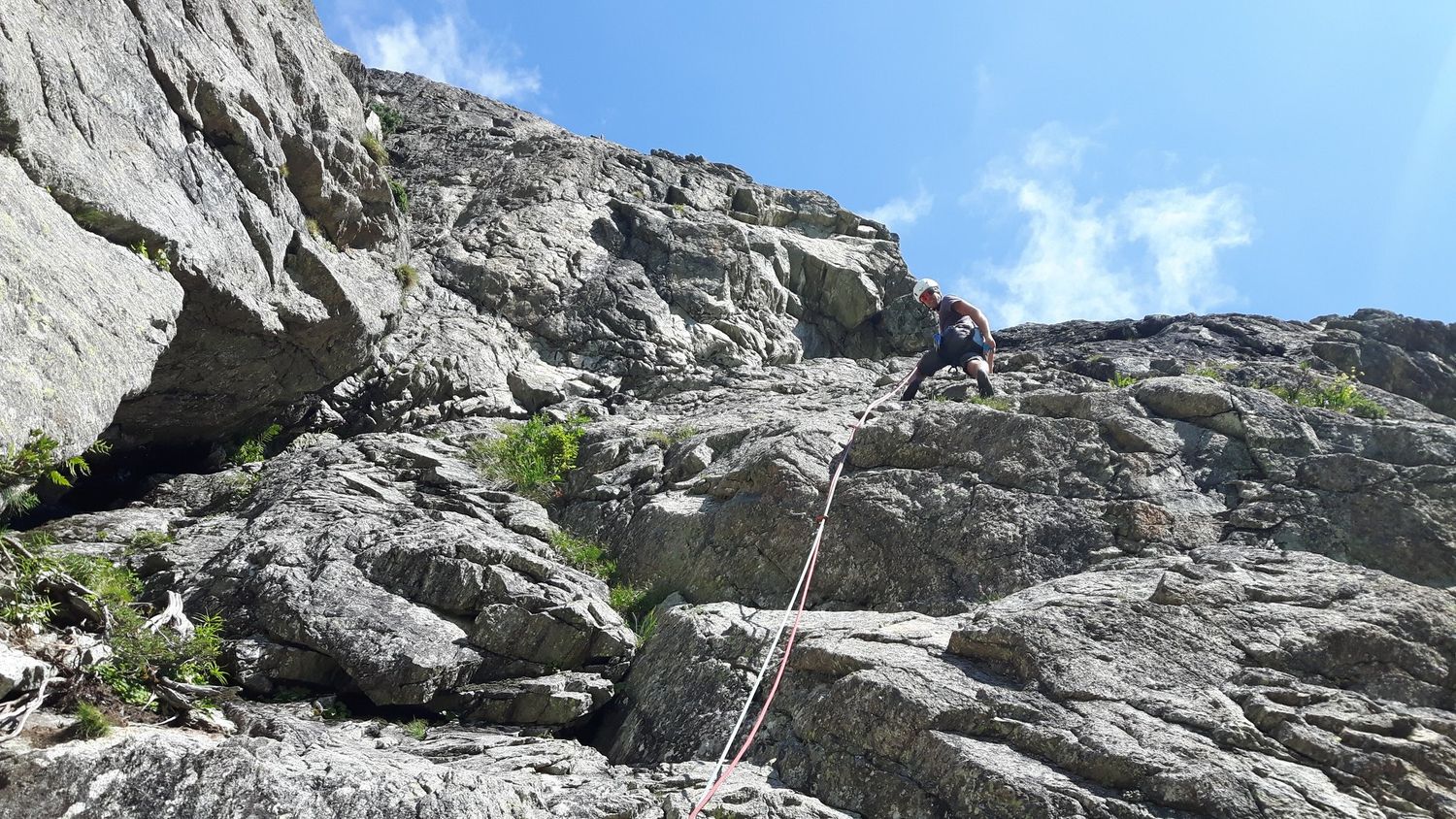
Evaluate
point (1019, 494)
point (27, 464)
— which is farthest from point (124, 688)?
point (1019, 494)

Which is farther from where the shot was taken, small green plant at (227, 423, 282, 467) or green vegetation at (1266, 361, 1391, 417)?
small green plant at (227, 423, 282, 467)

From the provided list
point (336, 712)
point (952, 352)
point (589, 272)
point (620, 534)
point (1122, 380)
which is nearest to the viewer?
point (336, 712)

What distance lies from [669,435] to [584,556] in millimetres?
3517

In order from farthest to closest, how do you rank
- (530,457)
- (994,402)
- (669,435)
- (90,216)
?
(669,435) < (530,457) < (994,402) < (90,216)

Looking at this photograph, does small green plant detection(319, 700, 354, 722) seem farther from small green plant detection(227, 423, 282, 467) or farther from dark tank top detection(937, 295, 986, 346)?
dark tank top detection(937, 295, 986, 346)

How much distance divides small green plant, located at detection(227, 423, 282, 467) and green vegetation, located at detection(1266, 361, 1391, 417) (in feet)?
47.2

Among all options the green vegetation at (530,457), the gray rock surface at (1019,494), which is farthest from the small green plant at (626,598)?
the green vegetation at (530,457)

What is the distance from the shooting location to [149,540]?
9.32 meters

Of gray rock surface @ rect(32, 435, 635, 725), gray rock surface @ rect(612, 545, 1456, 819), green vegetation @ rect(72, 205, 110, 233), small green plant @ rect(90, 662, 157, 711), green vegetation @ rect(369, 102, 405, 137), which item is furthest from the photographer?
green vegetation @ rect(369, 102, 405, 137)

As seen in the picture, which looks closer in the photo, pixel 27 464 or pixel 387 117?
pixel 27 464

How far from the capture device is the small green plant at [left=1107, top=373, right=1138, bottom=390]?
13305 millimetres

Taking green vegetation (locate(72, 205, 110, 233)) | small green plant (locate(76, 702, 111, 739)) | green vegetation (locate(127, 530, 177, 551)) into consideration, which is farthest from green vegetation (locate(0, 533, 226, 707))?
green vegetation (locate(72, 205, 110, 233))

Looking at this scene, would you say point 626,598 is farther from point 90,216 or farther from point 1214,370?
point 1214,370

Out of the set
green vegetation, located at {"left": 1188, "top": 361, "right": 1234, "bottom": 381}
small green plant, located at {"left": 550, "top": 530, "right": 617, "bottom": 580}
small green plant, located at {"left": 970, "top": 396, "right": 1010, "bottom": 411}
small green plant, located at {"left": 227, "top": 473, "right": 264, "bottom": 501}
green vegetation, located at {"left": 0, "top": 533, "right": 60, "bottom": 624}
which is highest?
green vegetation, located at {"left": 1188, "top": 361, "right": 1234, "bottom": 381}
